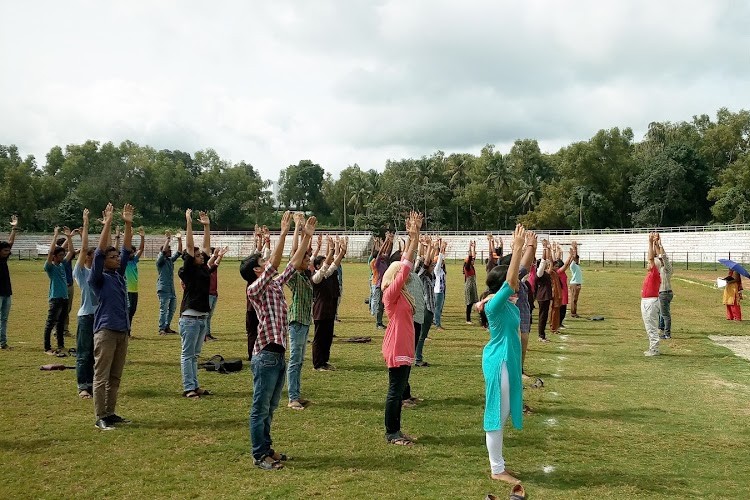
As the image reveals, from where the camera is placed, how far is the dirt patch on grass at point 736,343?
528 inches

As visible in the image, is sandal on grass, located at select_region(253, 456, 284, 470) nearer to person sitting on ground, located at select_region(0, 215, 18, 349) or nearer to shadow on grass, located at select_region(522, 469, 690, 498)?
shadow on grass, located at select_region(522, 469, 690, 498)

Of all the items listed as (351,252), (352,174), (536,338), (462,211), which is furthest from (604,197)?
(536,338)

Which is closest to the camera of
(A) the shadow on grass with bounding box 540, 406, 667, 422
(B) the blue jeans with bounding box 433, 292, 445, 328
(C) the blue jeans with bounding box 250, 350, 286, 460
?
(C) the blue jeans with bounding box 250, 350, 286, 460

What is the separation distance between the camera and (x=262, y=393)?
6289 millimetres

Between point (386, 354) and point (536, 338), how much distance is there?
31.1ft

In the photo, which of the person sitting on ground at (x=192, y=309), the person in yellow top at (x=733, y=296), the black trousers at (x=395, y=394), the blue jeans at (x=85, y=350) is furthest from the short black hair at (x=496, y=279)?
the person in yellow top at (x=733, y=296)

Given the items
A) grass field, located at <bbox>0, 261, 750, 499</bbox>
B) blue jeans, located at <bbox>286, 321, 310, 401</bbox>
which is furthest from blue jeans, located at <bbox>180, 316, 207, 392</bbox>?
blue jeans, located at <bbox>286, 321, 310, 401</bbox>

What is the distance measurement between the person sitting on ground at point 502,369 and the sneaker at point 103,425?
15.4ft

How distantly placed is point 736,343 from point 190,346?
12.8 meters

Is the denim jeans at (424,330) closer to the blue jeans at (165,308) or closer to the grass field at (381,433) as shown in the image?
the grass field at (381,433)

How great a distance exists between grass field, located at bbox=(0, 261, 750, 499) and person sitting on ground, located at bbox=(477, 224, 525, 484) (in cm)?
41

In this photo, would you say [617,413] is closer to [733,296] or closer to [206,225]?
[206,225]

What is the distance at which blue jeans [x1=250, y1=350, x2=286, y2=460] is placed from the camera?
6293 mm

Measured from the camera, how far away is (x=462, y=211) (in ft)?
317
